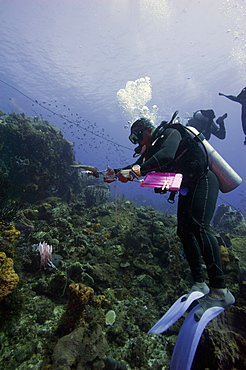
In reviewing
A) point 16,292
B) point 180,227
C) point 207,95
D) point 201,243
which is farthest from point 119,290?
point 207,95

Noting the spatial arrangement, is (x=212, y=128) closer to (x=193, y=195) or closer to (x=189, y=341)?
(x=193, y=195)

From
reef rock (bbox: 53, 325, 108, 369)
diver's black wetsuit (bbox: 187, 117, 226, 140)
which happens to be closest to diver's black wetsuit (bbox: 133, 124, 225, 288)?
reef rock (bbox: 53, 325, 108, 369)

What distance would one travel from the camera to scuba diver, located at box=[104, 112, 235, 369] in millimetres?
2018

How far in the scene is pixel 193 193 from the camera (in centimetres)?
249

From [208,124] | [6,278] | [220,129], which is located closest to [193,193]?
[6,278]

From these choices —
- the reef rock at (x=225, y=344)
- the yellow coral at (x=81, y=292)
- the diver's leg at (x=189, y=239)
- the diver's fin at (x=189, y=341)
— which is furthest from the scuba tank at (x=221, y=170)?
the yellow coral at (x=81, y=292)

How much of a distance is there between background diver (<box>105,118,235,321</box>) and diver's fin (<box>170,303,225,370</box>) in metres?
0.07

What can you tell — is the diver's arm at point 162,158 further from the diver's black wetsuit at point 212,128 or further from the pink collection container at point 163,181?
the diver's black wetsuit at point 212,128

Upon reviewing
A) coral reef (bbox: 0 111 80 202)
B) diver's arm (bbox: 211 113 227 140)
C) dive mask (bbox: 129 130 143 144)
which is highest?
diver's arm (bbox: 211 113 227 140)

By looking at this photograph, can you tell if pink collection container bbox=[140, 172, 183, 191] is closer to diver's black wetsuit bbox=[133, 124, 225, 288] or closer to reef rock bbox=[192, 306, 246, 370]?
diver's black wetsuit bbox=[133, 124, 225, 288]

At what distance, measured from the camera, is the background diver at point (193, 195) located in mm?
2127

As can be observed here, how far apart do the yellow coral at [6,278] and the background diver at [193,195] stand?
8.64 ft

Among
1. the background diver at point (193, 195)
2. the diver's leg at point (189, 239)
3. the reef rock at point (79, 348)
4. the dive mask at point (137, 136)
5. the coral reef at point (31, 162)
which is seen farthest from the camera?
the coral reef at point (31, 162)

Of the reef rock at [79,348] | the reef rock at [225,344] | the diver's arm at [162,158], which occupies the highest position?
the diver's arm at [162,158]
